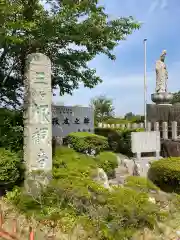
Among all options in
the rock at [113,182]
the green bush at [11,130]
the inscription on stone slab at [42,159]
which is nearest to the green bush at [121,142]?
the rock at [113,182]

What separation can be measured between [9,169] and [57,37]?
3396mm

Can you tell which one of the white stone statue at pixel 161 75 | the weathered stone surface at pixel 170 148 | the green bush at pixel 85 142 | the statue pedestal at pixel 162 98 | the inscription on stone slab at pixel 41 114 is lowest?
the weathered stone surface at pixel 170 148

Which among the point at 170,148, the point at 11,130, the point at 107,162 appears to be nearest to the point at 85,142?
the point at 107,162

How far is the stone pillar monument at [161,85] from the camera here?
14.0 m

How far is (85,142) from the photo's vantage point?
9.05 metres

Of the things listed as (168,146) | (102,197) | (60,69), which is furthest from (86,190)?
(168,146)

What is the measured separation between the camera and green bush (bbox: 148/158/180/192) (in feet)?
27.0

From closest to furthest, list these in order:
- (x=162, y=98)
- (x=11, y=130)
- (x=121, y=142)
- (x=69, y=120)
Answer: (x=11, y=130), (x=69, y=120), (x=121, y=142), (x=162, y=98)

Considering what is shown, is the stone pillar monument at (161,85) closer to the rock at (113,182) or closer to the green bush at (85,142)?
the green bush at (85,142)

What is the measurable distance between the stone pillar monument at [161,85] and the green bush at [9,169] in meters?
9.14

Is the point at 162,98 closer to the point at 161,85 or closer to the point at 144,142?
the point at 161,85

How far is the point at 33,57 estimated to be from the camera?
632 centimetres

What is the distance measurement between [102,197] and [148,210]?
0.77 meters

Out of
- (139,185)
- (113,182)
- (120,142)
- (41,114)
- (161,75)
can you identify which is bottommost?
(113,182)
